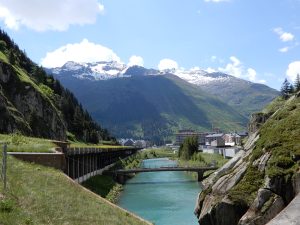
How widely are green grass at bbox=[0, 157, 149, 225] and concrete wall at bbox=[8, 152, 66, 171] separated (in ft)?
7.21

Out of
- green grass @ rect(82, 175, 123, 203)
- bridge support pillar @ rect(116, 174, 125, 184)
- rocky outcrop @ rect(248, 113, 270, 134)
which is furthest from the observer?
bridge support pillar @ rect(116, 174, 125, 184)

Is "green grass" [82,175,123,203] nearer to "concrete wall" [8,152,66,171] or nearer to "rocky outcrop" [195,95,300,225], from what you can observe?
"concrete wall" [8,152,66,171]

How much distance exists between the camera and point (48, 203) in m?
23.5

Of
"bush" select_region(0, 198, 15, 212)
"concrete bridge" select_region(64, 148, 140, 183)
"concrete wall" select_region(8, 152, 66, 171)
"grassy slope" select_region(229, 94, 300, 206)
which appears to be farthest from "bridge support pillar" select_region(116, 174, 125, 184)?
"bush" select_region(0, 198, 15, 212)

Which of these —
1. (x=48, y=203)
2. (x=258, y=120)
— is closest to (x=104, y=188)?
(x=258, y=120)

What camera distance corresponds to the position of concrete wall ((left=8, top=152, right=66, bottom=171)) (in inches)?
1324

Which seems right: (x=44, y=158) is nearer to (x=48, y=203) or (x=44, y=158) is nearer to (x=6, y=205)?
(x=48, y=203)

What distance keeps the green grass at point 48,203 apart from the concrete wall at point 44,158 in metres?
2.20

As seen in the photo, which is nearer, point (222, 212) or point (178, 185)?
point (222, 212)

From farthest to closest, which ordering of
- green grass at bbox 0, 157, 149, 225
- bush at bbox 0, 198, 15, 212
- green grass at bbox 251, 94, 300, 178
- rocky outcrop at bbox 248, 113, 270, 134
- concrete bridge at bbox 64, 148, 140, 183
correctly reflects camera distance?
rocky outcrop at bbox 248, 113, 270, 134, concrete bridge at bbox 64, 148, 140, 183, green grass at bbox 251, 94, 300, 178, green grass at bbox 0, 157, 149, 225, bush at bbox 0, 198, 15, 212

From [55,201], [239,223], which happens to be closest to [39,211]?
[55,201]

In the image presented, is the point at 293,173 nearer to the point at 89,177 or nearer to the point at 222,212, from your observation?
the point at 222,212

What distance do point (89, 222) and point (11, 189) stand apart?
4.41 meters

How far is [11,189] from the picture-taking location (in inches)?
927
